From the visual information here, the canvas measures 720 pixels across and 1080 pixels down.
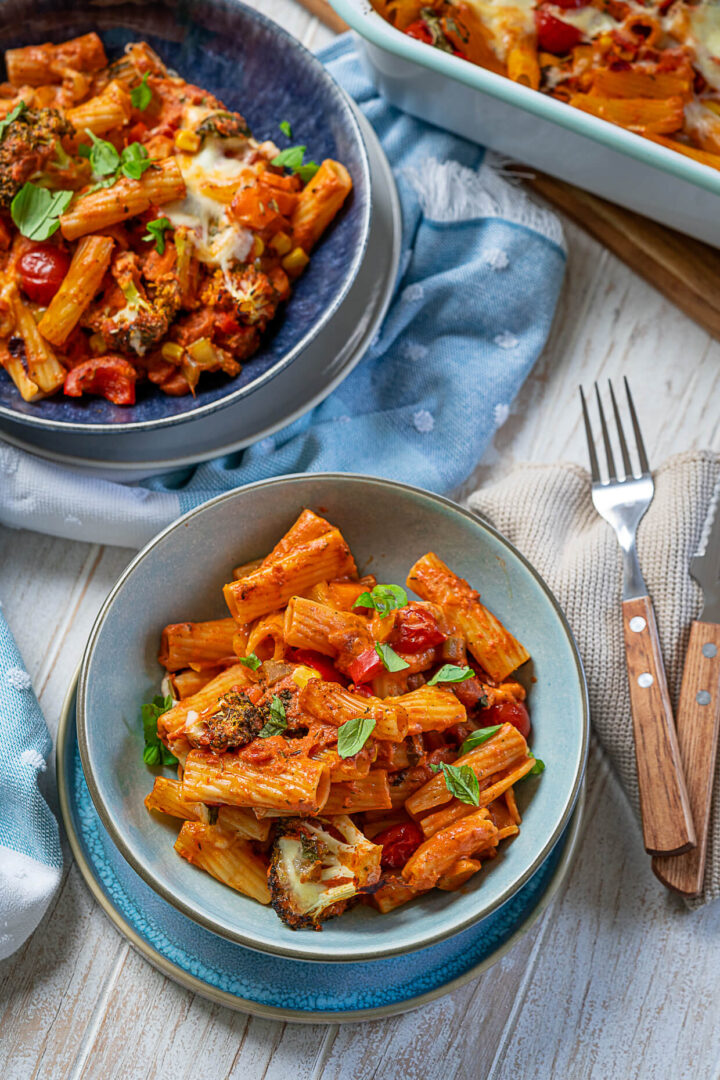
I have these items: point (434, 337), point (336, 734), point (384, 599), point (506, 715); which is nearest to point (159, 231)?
point (434, 337)

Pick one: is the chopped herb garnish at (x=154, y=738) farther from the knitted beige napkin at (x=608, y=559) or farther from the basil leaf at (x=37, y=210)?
the basil leaf at (x=37, y=210)

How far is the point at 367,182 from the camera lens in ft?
8.08

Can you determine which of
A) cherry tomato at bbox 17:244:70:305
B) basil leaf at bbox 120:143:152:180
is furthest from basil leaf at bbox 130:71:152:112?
cherry tomato at bbox 17:244:70:305

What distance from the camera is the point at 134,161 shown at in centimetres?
238

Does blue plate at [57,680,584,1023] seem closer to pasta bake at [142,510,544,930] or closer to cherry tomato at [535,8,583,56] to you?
pasta bake at [142,510,544,930]

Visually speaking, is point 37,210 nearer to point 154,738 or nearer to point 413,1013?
point 154,738

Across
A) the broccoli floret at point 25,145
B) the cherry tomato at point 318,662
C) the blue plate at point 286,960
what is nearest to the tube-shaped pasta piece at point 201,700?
the cherry tomato at point 318,662

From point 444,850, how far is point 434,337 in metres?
1.36

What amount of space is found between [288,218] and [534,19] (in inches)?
31.8

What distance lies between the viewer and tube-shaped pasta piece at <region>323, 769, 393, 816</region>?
196cm

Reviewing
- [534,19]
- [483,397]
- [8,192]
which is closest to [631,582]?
[483,397]

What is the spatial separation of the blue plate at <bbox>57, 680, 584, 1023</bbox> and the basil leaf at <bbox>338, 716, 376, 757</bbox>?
55cm

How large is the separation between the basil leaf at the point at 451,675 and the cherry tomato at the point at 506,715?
111 millimetres

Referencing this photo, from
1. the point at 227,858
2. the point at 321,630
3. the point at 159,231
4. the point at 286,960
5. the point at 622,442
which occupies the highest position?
the point at 159,231
